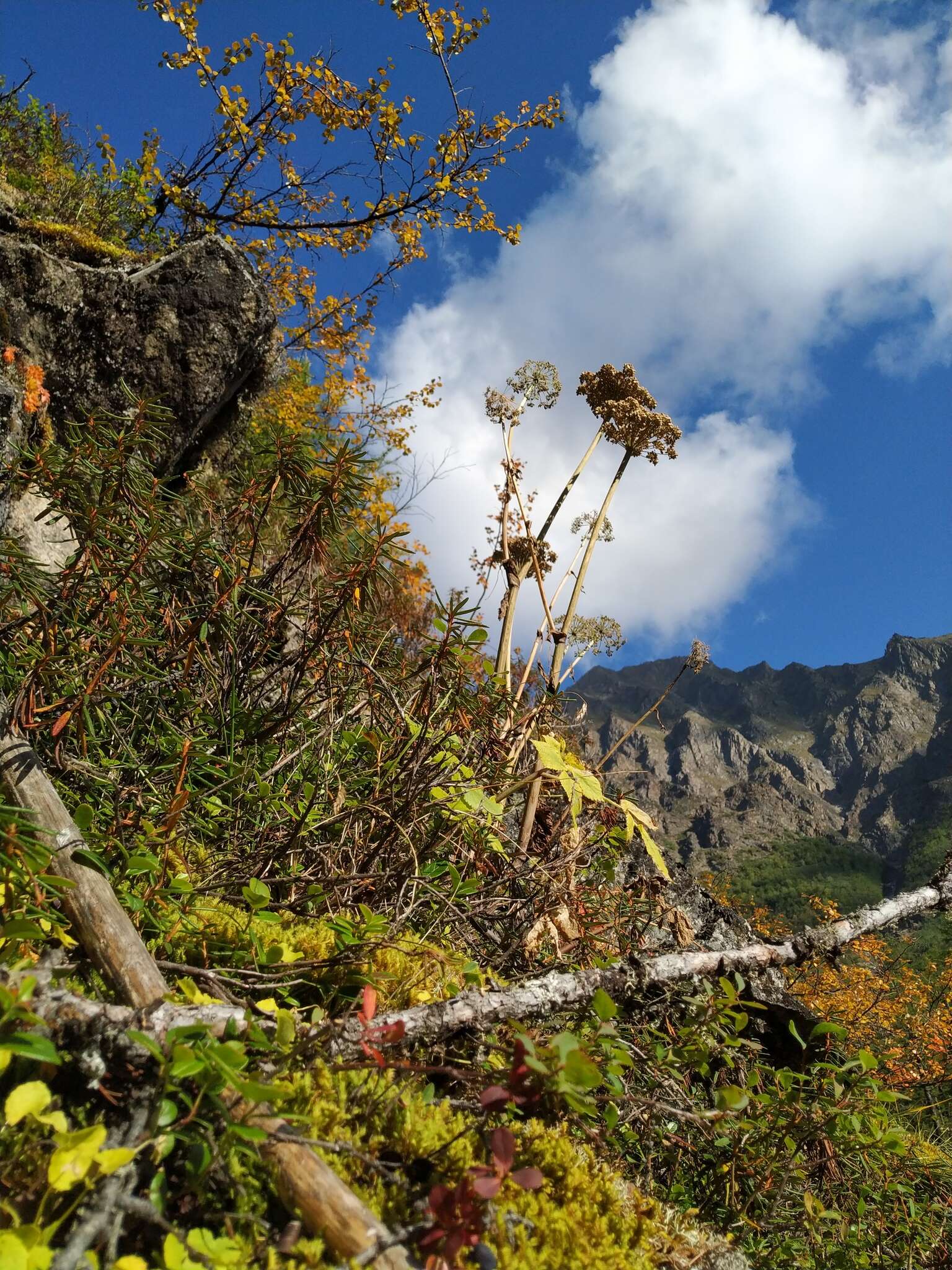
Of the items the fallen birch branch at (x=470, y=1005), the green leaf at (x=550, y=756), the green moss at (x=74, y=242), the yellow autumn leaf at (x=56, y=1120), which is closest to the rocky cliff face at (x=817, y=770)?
the green moss at (x=74, y=242)

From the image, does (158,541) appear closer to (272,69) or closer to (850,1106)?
(850,1106)

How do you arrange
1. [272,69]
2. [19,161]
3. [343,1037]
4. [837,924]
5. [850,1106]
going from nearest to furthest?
[343,1037], [850,1106], [837,924], [272,69], [19,161]

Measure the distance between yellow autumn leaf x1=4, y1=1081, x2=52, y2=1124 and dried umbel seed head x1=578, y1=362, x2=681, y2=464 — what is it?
3.85 m

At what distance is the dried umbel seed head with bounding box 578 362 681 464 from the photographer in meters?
3.92

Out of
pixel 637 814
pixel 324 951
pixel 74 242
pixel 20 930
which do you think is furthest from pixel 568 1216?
pixel 74 242

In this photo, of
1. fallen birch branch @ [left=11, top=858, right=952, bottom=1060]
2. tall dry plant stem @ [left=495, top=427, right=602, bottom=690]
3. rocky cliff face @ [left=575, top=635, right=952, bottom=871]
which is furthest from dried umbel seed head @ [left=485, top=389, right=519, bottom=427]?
rocky cliff face @ [left=575, top=635, right=952, bottom=871]

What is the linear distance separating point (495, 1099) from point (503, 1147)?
0.07m

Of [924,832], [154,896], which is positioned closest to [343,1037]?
[154,896]

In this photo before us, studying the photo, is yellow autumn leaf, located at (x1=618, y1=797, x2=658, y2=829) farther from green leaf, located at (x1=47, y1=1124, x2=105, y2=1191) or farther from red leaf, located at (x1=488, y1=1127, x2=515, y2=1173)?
green leaf, located at (x1=47, y1=1124, x2=105, y2=1191)

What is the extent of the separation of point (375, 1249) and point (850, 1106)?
182 centimetres

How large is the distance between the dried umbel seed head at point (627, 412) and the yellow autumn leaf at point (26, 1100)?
385cm

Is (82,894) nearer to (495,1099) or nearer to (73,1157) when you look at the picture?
(73,1157)

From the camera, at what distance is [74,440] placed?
8.25ft

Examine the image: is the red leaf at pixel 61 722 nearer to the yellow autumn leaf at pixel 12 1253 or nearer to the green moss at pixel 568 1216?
the yellow autumn leaf at pixel 12 1253
